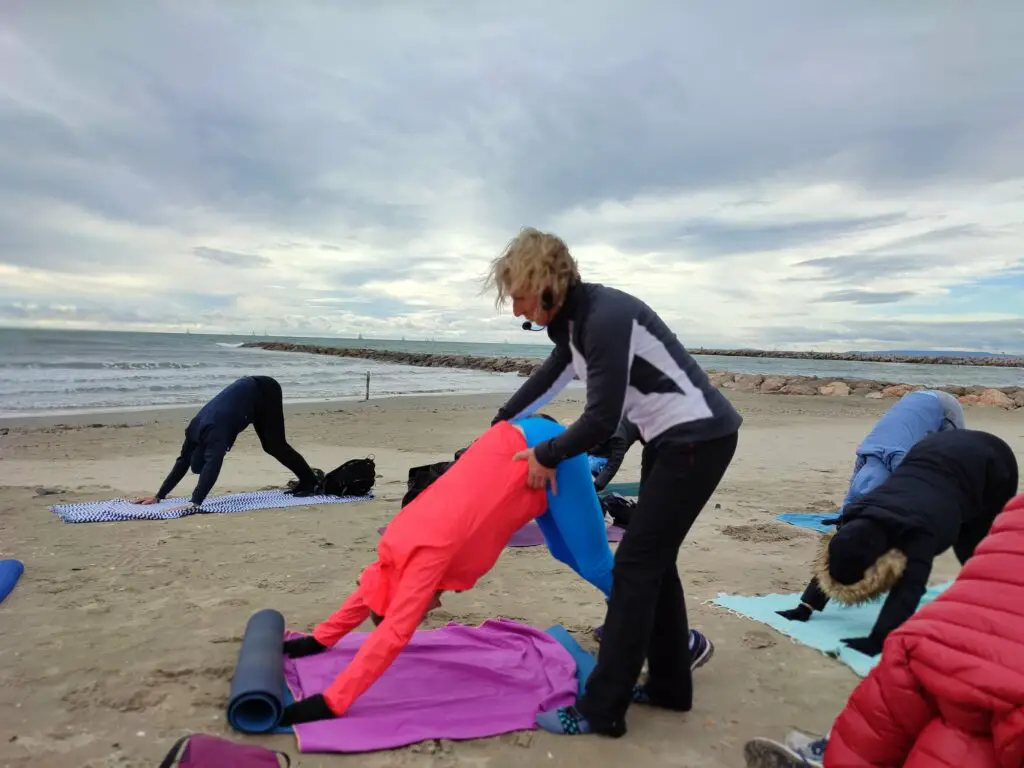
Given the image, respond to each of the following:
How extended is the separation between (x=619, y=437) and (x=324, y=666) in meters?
3.90

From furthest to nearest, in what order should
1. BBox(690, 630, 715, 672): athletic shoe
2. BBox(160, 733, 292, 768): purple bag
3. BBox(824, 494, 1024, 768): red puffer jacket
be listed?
BBox(690, 630, 715, 672): athletic shoe
BBox(160, 733, 292, 768): purple bag
BBox(824, 494, 1024, 768): red puffer jacket

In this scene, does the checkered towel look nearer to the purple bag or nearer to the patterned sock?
the purple bag

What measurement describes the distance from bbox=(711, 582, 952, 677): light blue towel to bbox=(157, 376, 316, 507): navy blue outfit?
4307 millimetres

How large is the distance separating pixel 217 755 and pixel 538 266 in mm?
1809

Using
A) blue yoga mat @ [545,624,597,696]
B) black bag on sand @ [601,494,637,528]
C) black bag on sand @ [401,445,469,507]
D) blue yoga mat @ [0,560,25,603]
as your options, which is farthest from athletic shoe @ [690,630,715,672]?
blue yoga mat @ [0,560,25,603]

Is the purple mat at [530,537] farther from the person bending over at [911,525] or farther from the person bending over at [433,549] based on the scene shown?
the person bending over at [433,549]

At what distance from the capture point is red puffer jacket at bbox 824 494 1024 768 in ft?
5.00

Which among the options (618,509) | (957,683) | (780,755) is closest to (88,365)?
(618,509)

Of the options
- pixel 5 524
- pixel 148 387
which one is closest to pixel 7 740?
pixel 5 524

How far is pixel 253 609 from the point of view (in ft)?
12.2

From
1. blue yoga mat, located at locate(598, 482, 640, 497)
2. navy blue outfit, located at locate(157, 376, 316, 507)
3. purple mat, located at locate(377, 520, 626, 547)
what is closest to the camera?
purple mat, located at locate(377, 520, 626, 547)

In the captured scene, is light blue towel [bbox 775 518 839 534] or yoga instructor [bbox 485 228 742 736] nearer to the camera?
yoga instructor [bbox 485 228 742 736]

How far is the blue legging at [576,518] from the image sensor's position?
2.78 metres

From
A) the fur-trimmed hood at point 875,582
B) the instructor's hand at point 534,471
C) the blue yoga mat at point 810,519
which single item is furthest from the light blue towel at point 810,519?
the instructor's hand at point 534,471
